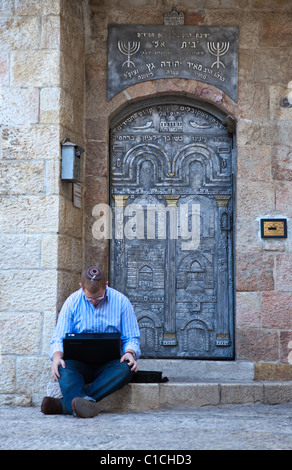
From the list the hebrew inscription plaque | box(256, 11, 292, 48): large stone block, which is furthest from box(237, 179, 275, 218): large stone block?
box(256, 11, 292, 48): large stone block

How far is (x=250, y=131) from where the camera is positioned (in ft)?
20.4

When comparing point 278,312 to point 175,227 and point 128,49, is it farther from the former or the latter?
point 128,49

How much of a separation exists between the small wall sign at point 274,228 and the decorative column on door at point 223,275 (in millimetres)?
367

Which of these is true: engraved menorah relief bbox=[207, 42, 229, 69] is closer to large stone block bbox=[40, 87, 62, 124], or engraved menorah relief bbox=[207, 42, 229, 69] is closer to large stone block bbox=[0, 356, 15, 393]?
large stone block bbox=[40, 87, 62, 124]

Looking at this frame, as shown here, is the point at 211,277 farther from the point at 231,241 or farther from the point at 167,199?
the point at 167,199

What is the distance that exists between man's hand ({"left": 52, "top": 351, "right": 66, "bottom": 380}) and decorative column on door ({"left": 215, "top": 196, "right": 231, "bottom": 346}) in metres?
1.89

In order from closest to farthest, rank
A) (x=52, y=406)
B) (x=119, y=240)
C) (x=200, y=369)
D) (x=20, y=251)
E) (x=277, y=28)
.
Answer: (x=52, y=406) < (x=20, y=251) < (x=200, y=369) < (x=277, y=28) < (x=119, y=240)

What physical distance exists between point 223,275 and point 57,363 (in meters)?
2.09

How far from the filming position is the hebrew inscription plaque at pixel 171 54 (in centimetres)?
629

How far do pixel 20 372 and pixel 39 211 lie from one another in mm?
1320

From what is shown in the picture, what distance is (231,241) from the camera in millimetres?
6312

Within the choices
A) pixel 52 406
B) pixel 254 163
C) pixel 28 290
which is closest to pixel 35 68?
pixel 28 290

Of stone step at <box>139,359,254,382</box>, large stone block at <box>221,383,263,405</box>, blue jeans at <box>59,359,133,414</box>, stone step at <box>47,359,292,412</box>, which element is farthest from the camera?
stone step at <box>139,359,254,382</box>

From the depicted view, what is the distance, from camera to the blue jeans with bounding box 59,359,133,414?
464cm
